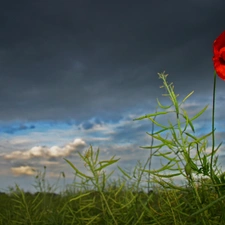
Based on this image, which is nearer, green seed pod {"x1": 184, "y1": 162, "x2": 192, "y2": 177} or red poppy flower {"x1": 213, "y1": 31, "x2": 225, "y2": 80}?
red poppy flower {"x1": 213, "y1": 31, "x2": 225, "y2": 80}

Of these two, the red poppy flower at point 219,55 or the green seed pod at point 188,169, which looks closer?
the red poppy flower at point 219,55

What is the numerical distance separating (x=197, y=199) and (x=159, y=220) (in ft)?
1.10

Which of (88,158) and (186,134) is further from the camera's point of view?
(88,158)

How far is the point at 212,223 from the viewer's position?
1.73 meters

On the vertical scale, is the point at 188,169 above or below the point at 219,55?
below

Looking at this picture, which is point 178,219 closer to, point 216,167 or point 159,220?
point 159,220

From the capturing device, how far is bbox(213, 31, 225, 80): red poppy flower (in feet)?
4.41

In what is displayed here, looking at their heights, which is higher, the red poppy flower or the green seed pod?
the red poppy flower

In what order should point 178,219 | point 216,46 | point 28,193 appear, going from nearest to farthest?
1. point 216,46
2. point 178,219
3. point 28,193

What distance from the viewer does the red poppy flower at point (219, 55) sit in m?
1.34

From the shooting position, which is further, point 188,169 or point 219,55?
point 188,169

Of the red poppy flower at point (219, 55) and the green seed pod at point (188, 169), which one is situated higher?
the red poppy flower at point (219, 55)

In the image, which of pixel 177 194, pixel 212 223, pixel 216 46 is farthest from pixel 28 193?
pixel 216 46

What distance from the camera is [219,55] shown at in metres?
1.35
